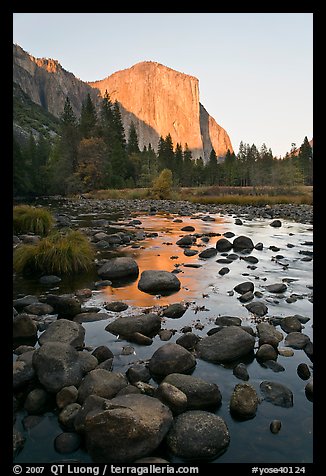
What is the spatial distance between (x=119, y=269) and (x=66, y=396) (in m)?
5.43

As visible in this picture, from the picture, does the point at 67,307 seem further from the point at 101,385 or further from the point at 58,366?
the point at 101,385

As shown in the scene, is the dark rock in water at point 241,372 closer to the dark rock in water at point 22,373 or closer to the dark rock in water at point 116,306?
the dark rock in water at point 22,373

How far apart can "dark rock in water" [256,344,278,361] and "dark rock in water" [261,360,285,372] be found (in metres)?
0.07

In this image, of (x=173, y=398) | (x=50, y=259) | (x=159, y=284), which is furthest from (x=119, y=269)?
(x=173, y=398)

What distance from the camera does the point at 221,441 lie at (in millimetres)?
3102

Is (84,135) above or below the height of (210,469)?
above

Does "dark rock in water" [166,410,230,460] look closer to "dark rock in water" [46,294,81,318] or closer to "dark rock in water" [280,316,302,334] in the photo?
"dark rock in water" [280,316,302,334]

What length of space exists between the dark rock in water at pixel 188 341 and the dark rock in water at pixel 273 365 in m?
0.97

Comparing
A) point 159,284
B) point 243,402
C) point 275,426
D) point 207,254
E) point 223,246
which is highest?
point 223,246

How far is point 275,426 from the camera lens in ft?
10.9

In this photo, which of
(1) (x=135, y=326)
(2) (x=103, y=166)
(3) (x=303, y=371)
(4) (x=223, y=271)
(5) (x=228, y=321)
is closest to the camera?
(3) (x=303, y=371)
